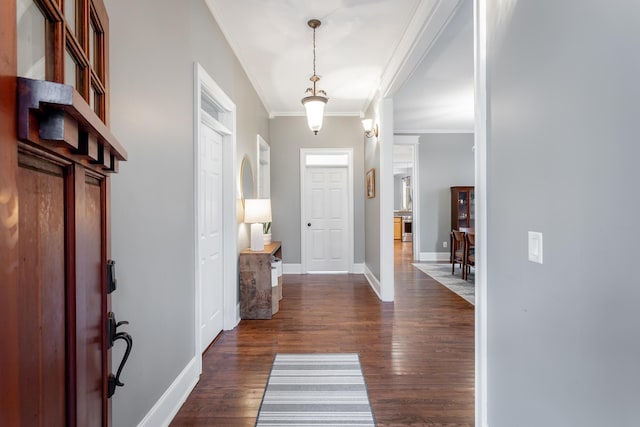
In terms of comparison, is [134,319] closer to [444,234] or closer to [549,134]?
[549,134]

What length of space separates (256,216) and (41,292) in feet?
10.2

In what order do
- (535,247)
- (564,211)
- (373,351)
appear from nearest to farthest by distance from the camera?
(564,211) < (535,247) < (373,351)

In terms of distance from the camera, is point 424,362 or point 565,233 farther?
point 424,362

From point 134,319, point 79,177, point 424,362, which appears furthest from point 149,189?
point 424,362

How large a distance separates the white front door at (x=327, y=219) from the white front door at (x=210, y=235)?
2.94 meters

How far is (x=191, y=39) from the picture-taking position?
7.54ft

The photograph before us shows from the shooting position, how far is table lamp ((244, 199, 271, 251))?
145 inches

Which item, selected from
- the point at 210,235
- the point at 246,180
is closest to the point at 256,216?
the point at 246,180

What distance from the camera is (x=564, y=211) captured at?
1.13 m

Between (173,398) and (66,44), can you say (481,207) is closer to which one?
(66,44)

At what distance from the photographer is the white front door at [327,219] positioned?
20.1 ft

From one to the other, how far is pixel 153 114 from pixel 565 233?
1934 mm

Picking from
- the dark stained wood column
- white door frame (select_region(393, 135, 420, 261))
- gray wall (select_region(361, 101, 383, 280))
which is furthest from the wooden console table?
white door frame (select_region(393, 135, 420, 261))

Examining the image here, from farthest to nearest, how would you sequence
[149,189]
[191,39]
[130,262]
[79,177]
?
[191,39] → [149,189] → [130,262] → [79,177]
